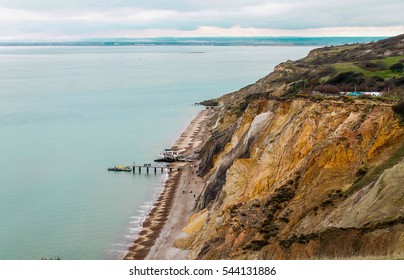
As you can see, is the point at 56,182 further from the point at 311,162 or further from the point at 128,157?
the point at 311,162

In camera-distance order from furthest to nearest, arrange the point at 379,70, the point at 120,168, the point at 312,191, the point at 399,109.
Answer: the point at 379,70 → the point at 120,168 → the point at 399,109 → the point at 312,191

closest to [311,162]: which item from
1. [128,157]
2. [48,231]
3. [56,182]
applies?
[48,231]

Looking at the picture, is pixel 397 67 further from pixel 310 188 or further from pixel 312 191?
pixel 312 191

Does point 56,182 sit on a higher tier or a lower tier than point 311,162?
lower

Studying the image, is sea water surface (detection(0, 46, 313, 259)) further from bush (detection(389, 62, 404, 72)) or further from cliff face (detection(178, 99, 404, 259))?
bush (detection(389, 62, 404, 72))

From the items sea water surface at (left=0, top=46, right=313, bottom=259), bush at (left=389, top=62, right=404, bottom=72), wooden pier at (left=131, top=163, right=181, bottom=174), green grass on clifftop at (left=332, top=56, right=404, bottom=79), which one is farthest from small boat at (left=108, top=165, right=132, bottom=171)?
bush at (left=389, top=62, right=404, bottom=72)

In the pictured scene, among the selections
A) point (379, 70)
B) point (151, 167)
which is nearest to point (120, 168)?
point (151, 167)

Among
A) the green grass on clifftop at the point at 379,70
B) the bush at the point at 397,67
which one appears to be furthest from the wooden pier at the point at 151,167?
the bush at the point at 397,67

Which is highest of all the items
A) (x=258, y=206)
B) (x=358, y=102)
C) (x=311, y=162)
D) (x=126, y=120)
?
(x=358, y=102)

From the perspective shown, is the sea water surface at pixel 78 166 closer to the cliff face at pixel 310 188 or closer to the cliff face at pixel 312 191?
the cliff face at pixel 310 188
